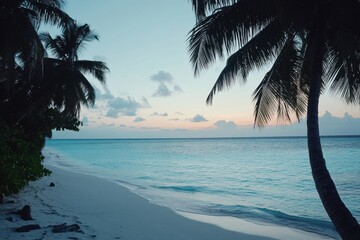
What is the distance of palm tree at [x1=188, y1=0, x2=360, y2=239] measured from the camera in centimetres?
417

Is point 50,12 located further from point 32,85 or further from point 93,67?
point 93,67

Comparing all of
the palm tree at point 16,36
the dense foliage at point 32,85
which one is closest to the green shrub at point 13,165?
the dense foliage at point 32,85

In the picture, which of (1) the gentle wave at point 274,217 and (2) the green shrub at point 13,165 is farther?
(1) the gentle wave at point 274,217

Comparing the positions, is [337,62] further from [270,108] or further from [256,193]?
[256,193]

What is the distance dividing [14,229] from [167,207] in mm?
6349

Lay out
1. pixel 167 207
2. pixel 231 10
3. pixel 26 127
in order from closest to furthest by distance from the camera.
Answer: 1. pixel 231 10
2. pixel 167 207
3. pixel 26 127

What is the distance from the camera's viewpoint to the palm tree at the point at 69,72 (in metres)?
14.2

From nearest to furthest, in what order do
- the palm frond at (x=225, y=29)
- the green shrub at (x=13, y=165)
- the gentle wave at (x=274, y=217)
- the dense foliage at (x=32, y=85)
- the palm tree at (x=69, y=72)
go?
1. the palm frond at (x=225, y=29)
2. the green shrub at (x=13, y=165)
3. the dense foliage at (x=32, y=85)
4. the gentle wave at (x=274, y=217)
5. the palm tree at (x=69, y=72)

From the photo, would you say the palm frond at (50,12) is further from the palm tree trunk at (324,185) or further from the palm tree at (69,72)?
the palm tree trunk at (324,185)

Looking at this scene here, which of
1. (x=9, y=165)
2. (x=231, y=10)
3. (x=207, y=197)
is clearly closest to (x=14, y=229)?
(x=9, y=165)

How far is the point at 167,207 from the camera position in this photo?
11.4 m

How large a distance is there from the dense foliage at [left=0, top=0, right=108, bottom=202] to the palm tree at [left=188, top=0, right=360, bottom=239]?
508 cm

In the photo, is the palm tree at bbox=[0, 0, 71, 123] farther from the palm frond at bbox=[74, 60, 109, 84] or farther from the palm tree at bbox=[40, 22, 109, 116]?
the palm frond at bbox=[74, 60, 109, 84]

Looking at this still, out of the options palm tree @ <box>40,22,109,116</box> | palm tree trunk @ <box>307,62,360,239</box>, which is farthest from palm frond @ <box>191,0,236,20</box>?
palm tree @ <box>40,22,109,116</box>
